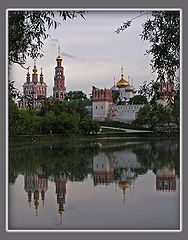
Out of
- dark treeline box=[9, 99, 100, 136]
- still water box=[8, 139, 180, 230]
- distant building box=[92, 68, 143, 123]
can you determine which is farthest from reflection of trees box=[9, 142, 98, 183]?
distant building box=[92, 68, 143, 123]

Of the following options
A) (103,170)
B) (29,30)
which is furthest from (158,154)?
(29,30)

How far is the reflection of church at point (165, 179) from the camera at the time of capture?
349 cm

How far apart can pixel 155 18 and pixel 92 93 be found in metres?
0.67

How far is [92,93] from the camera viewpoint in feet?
11.8

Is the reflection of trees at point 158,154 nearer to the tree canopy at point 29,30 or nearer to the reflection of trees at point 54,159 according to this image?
the reflection of trees at point 54,159

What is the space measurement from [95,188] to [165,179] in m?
0.48

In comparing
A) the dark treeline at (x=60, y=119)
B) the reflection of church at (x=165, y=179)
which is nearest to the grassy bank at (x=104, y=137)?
the dark treeline at (x=60, y=119)

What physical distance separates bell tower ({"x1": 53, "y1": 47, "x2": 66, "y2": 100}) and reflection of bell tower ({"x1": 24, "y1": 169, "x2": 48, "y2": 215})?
54 cm

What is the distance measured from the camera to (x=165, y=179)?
3.51 meters

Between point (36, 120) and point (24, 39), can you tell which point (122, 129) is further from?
point (24, 39)

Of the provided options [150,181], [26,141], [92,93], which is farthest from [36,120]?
[150,181]

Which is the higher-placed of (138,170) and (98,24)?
(98,24)

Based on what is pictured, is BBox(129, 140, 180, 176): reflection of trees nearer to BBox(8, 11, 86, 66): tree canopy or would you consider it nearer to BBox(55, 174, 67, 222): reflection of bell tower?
BBox(55, 174, 67, 222): reflection of bell tower

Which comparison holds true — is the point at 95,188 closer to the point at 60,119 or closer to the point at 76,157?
the point at 76,157
